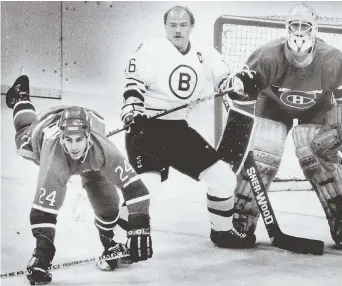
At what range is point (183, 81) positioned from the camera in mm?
1922

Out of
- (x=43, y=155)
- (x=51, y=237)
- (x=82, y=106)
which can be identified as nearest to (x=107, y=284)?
(x=51, y=237)

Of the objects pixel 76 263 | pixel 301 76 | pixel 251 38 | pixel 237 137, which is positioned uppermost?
pixel 251 38

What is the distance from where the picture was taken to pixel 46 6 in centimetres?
198

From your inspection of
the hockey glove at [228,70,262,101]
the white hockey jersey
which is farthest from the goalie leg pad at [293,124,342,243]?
the white hockey jersey

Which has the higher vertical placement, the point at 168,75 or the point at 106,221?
the point at 168,75

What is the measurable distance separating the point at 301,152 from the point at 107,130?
0.70 metres

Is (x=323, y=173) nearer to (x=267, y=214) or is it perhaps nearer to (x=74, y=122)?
(x=267, y=214)

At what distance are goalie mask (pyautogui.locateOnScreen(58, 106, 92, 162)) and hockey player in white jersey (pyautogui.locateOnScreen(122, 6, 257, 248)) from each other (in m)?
0.21

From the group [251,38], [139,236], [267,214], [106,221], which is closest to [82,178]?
[106,221]

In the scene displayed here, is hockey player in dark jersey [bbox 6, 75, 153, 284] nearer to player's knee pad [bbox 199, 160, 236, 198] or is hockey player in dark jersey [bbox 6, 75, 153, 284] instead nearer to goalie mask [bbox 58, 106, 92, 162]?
goalie mask [bbox 58, 106, 92, 162]

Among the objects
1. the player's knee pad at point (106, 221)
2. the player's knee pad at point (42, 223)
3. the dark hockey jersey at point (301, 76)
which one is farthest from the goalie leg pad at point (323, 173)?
the player's knee pad at point (42, 223)

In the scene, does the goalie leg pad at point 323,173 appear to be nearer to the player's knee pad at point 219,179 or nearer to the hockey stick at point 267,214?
the hockey stick at point 267,214

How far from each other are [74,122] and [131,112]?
0.81ft

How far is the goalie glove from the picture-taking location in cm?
189
